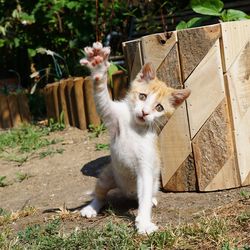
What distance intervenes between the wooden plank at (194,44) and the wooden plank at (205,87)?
0.03 meters

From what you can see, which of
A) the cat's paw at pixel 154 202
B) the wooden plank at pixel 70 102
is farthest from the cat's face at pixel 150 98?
the wooden plank at pixel 70 102

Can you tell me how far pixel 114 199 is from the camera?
156 inches

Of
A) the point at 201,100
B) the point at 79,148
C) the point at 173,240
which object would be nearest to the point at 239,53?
the point at 201,100

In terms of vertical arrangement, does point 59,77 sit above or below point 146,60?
below

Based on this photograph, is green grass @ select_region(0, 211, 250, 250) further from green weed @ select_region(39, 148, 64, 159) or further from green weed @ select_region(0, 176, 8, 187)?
green weed @ select_region(39, 148, 64, 159)

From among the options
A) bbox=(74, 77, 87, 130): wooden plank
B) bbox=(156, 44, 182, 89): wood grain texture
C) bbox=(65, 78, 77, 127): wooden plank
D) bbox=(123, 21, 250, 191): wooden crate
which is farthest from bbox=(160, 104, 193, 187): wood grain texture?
bbox=(65, 78, 77, 127): wooden plank

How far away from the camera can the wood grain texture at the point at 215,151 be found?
3.71 m

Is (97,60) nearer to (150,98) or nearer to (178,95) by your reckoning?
(150,98)

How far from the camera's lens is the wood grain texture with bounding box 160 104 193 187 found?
3783 millimetres

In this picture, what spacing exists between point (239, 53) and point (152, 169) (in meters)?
1.04

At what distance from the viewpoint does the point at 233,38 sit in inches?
143

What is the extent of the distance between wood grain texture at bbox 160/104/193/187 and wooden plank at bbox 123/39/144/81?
48 centimetres

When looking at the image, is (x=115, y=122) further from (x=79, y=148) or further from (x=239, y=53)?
(x=79, y=148)

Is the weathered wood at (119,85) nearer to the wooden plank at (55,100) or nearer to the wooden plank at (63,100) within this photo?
the wooden plank at (63,100)
